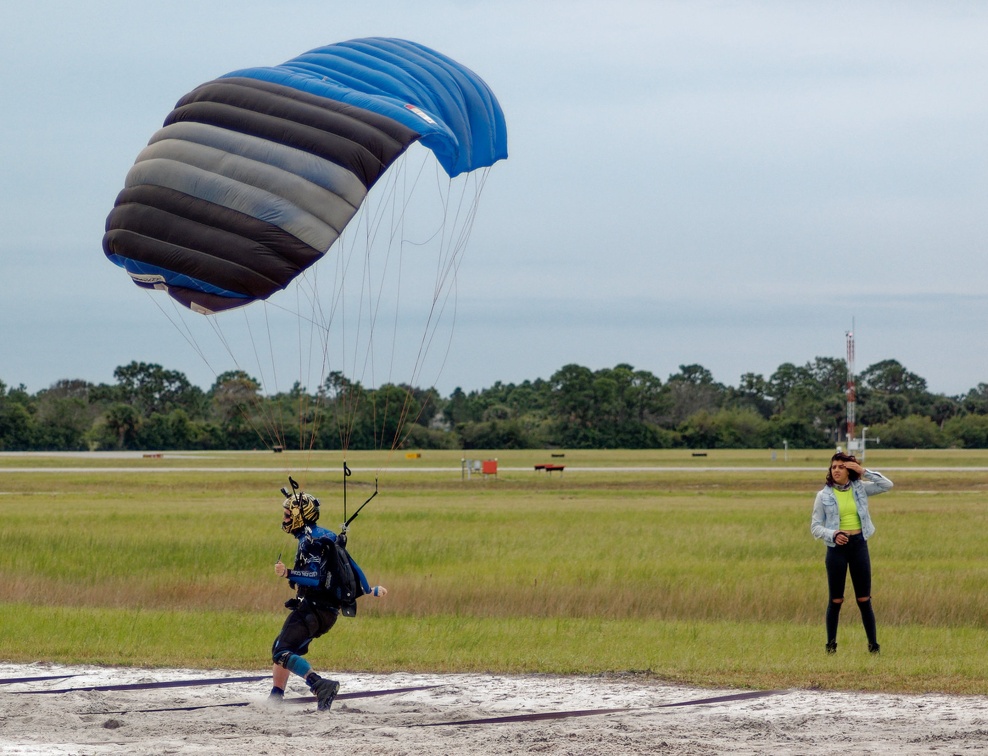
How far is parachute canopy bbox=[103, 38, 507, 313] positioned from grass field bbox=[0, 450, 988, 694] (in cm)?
395

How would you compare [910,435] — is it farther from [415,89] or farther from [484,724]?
[484,724]

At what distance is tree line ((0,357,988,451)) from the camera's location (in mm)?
101562

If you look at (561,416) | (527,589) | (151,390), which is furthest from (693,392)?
(527,589)

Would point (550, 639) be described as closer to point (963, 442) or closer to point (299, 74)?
point (299, 74)

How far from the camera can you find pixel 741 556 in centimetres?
2188

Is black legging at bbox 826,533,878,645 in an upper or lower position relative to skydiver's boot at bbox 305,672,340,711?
upper

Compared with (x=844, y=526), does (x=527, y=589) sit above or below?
below

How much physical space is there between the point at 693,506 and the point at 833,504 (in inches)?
878

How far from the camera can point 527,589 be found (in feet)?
57.9


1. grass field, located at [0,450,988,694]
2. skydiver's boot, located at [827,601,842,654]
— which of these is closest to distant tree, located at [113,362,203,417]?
grass field, located at [0,450,988,694]

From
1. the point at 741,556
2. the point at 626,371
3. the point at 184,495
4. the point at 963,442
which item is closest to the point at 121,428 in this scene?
the point at 626,371

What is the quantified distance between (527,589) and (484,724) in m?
8.27

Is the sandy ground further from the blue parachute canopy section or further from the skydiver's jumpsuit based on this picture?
the blue parachute canopy section

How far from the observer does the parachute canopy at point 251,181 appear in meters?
11.9
